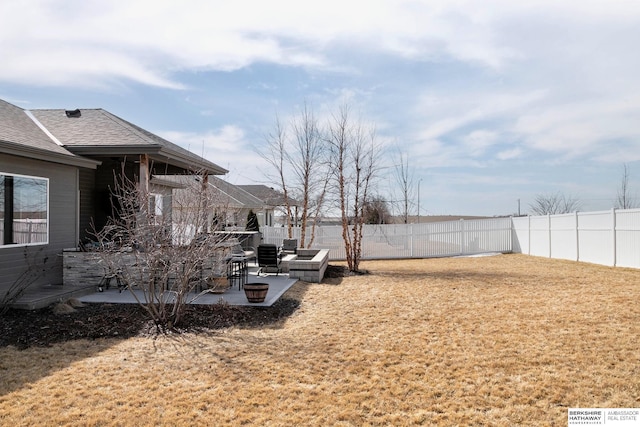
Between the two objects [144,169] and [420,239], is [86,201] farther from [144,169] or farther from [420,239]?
[420,239]

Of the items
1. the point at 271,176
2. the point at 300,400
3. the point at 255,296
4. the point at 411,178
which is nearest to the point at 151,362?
the point at 300,400

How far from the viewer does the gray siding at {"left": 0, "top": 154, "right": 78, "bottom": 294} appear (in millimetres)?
7875

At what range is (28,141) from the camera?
847 cm

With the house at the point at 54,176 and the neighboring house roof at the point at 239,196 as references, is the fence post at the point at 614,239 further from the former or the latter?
the neighboring house roof at the point at 239,196

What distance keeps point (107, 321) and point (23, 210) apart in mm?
3496

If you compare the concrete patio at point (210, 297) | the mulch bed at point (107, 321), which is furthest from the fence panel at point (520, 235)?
the mulch bed at point (107, 321)

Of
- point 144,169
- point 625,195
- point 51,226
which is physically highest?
point 625,195

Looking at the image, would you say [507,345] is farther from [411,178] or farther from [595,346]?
[411,178]

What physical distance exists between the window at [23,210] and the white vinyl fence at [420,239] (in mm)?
10787

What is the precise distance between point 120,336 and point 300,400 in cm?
343

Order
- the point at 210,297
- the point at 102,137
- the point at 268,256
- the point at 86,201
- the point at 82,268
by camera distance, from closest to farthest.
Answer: the point at 210,297 → the point at 82,268 → the point at 102,137 → the point at 86,201 → the point at 268,256

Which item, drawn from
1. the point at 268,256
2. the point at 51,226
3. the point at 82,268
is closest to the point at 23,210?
Result: the point at 51,226

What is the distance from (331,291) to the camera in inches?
391

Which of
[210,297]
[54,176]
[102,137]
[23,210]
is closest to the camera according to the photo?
[23,210]
